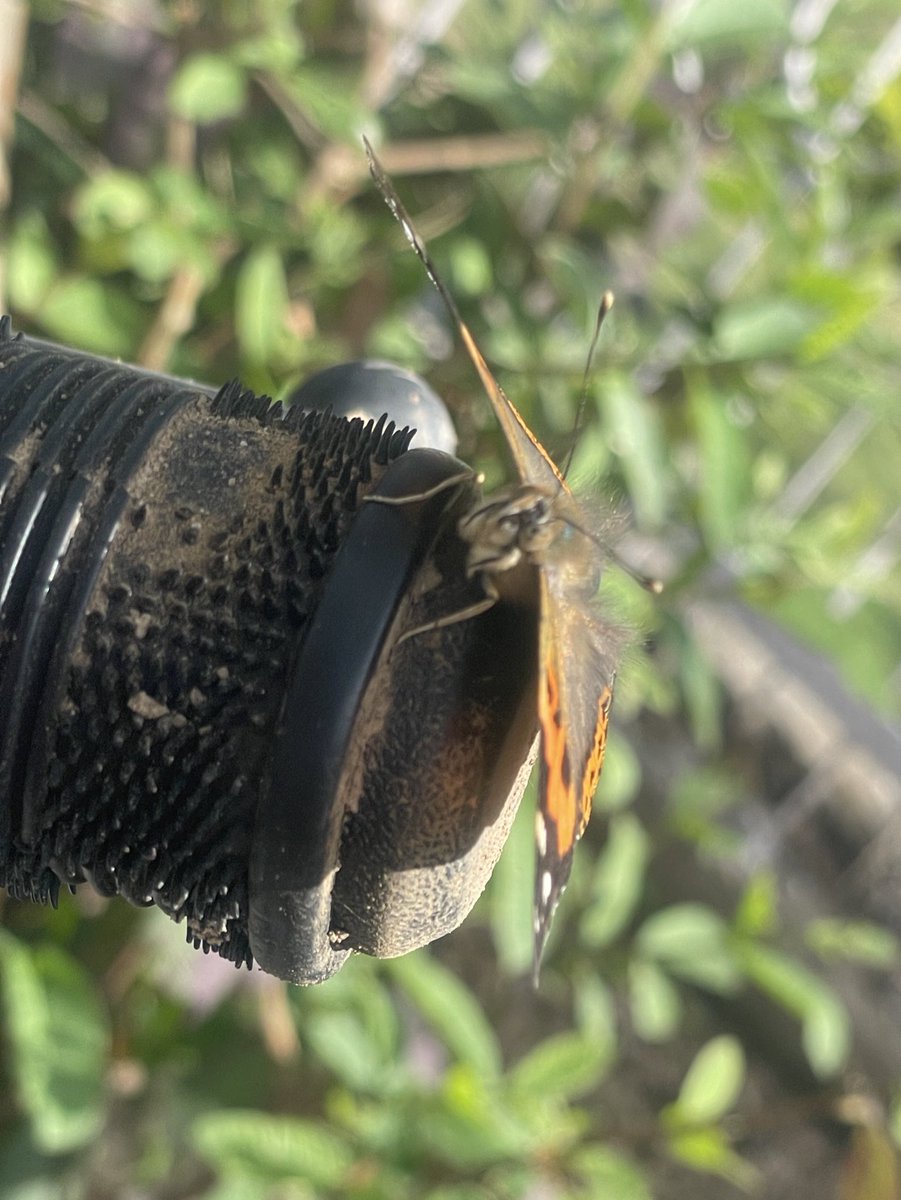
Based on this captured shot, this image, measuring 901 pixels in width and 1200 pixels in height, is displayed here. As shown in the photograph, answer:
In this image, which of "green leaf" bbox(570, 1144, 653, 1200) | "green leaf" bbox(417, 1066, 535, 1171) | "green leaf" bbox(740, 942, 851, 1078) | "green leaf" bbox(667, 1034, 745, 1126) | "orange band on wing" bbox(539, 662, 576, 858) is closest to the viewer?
"orange band on wing" bbox(539, 662, 576, 858)

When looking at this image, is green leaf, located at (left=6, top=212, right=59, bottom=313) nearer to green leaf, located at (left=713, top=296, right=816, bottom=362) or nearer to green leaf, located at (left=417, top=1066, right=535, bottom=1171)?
green leaf, located at (left=713, top=296, right=816, bottom=362)

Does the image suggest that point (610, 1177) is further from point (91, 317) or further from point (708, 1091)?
point (91, 317)

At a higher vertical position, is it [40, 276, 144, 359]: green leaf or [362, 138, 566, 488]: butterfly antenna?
[40, 276, 144, 359]: green leaf

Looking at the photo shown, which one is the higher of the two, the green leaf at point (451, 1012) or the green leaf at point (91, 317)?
the green leaf at point (91, 317)

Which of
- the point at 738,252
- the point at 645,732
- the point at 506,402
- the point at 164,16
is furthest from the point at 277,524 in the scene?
the point at 645,732

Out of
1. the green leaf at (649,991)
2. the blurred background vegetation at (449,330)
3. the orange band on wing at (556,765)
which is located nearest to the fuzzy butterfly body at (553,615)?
the orange band on wing at (556,765)

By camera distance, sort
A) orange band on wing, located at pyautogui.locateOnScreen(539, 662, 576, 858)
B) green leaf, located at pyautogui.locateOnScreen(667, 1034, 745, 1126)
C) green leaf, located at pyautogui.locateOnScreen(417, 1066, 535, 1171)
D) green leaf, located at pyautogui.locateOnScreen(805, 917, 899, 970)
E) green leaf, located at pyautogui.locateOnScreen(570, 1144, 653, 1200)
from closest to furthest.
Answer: orange band on wing, located at pyautogui.locateOnScreen(539, 662, 576, 858) < green leaf, located at pyautogui.locateOnScreen(417, 1066, 535, 1171) < green leaf, located at pyautogui.locateOnScreen(570, 1144, 653, 1200) < green leaf, located at pyautogui.locateOnScreen(667, 1034, 745, 1126) < green leaf, located at pyautogui.locateOnScreen(805, 917, 899, 970)

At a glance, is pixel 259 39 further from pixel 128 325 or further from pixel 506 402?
pixel 506 402

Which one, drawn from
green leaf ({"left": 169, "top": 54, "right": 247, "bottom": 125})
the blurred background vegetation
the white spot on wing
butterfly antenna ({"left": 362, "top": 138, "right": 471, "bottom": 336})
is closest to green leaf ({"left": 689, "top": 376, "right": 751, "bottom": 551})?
the blurred background vegetation

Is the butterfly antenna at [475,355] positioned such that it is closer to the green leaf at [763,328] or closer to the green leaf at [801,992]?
the green leaf at [763,328]
